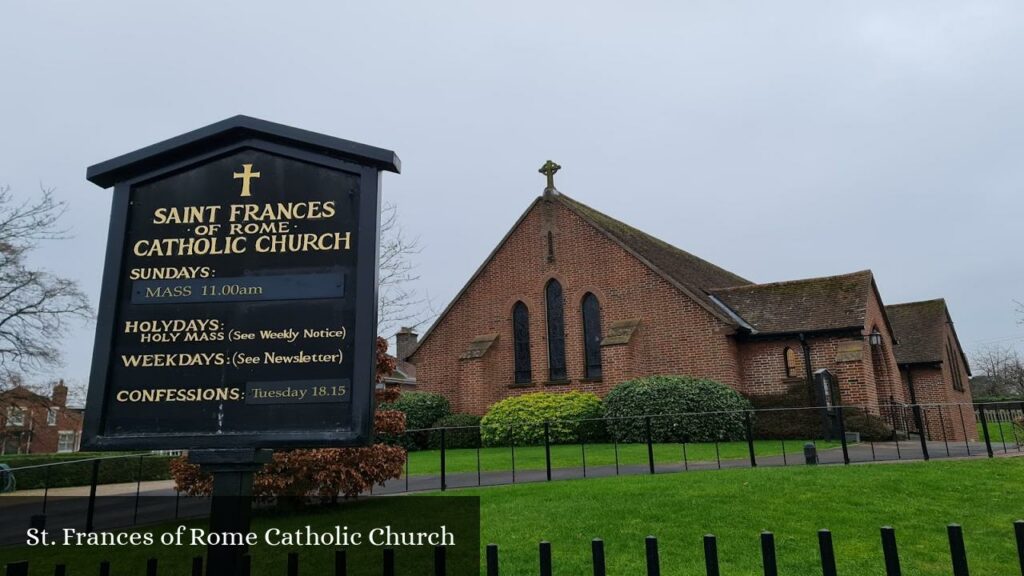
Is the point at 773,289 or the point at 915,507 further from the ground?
the point at 773,289

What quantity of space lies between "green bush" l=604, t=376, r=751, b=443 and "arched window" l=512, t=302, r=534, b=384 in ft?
18.0

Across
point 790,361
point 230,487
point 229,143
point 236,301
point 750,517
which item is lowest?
point 750,517

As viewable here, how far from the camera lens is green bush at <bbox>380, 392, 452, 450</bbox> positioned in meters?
23.2

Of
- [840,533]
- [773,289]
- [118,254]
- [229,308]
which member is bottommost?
[840,533]

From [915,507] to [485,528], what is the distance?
5.23 m

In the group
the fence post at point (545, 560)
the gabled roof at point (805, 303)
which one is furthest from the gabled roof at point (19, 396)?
the fence post at point (545, 560)

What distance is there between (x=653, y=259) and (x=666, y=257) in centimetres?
273

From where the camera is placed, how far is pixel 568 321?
23875mm

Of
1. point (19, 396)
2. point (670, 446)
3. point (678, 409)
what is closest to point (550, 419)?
point (678, 409)

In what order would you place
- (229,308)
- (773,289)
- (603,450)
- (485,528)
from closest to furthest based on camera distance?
(229,308) → (485,528) → (603,450) → (773,289)

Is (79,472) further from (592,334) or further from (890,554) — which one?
(890,554)

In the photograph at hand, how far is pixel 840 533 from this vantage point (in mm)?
6824

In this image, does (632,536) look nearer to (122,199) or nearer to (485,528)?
(485,528)

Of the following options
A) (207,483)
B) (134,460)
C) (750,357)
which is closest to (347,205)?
(207,483)
